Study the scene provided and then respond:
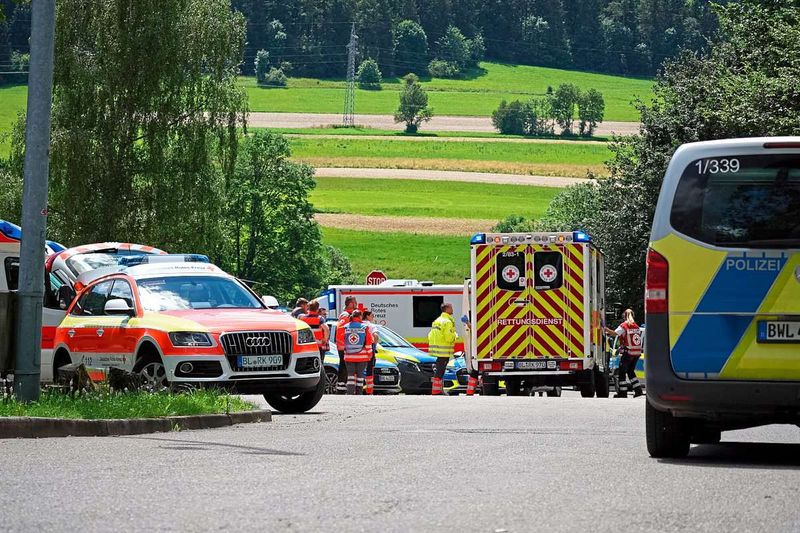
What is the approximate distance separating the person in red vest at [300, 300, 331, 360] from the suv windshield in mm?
8546

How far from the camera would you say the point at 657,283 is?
11156 mm

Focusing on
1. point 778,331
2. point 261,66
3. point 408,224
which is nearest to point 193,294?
point 778,331

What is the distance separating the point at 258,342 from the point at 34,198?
375 cm

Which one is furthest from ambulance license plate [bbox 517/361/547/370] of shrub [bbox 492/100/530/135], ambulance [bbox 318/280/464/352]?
shrub [bbox 492/100/530/135]

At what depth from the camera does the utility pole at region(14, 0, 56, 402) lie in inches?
573

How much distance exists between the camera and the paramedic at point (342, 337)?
29.0 meters

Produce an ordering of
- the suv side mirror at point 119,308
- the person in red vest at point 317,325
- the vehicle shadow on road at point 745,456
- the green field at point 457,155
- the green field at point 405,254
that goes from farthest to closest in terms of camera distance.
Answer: the green field at point 457,155 < the green field at point 405,254 < the person in red vest at point 317,325 < the suv side mirror at point 119,308 < the vehicle shadow on road at point 745,456

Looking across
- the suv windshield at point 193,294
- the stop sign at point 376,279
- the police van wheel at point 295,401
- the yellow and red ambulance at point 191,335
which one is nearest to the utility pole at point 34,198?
the yellow and red ambulance at point 191,335

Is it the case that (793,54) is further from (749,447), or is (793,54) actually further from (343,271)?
(343,271)

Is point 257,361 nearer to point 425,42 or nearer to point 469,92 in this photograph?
point 469,92

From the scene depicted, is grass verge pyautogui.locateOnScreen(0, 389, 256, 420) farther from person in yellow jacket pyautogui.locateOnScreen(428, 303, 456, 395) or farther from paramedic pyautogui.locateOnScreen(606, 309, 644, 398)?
paramedic pyautogui.locateOnScreen(606, 309, 644, 398)

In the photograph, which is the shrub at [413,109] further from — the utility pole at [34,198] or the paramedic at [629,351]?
the utility pole at [34,198]

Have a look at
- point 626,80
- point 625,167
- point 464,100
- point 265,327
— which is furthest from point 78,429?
point 626,80

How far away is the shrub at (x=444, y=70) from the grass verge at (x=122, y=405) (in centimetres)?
16174
